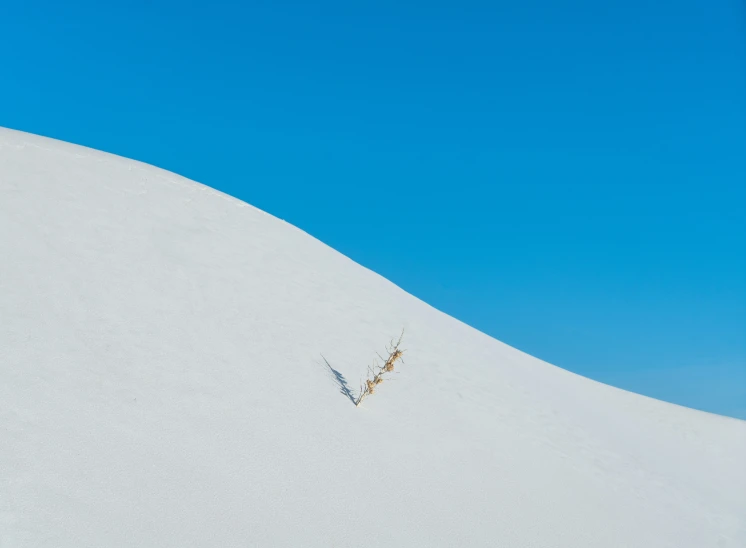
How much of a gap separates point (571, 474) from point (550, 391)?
9.02 ft

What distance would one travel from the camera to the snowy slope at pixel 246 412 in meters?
3.37

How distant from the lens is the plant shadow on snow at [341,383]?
543 cm

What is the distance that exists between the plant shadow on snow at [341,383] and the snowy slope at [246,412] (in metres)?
0.08

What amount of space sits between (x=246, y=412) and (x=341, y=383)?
1251 millimetres

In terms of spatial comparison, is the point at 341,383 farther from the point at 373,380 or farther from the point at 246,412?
the point at 246,412

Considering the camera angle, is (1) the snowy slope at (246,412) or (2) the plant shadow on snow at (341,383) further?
(2) the plant shadow on snow at (341,383)

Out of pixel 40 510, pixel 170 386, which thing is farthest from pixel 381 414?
pixel 40 510

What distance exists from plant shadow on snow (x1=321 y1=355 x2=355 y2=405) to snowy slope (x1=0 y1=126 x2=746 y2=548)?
76 millimetres

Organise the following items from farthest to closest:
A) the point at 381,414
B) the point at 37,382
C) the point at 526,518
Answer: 1. the point at 381,414
2. the point at 526,518
3. the point at 37,382

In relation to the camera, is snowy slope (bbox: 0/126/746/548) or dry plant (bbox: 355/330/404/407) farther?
dry plant (bbox: 355/330/404/407)

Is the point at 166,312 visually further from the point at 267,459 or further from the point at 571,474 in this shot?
the point at 571,474

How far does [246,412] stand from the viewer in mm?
4496

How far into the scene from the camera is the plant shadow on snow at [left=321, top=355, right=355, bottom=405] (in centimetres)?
543

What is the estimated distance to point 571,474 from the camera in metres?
5.95
